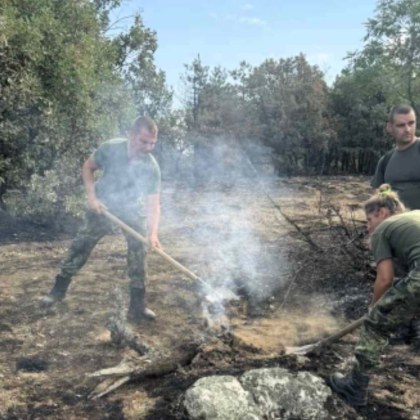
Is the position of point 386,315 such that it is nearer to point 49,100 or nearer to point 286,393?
point 286,393

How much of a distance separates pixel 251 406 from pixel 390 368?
1.38m

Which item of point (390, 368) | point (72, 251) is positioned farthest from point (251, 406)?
point (72, 251)

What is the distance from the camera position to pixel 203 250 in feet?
26.2

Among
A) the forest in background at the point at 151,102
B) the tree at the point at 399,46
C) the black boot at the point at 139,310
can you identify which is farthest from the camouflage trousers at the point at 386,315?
the tree at the point at 399,46

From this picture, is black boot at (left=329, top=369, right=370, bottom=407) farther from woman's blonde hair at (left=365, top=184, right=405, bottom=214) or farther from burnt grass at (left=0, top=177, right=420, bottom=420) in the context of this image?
woman's blonde hair at (left=365, top=184, right=405, bottom=214)

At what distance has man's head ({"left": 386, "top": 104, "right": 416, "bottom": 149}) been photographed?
4184mm

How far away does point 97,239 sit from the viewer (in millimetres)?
4953

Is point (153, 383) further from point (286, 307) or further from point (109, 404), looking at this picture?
point (286, 307)

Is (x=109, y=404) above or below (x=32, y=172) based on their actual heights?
below

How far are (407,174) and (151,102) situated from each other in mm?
15664

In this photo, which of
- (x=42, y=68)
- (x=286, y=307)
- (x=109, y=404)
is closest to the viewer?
(x=109, y=404)

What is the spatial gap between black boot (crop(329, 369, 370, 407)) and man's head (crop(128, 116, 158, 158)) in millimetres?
2532

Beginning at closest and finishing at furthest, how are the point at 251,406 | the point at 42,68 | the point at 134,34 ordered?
the point at 251,406
the point at 42,68
the point at 134,34

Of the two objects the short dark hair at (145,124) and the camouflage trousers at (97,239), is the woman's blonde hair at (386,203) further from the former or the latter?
the camouflage trousers at (97,239)
